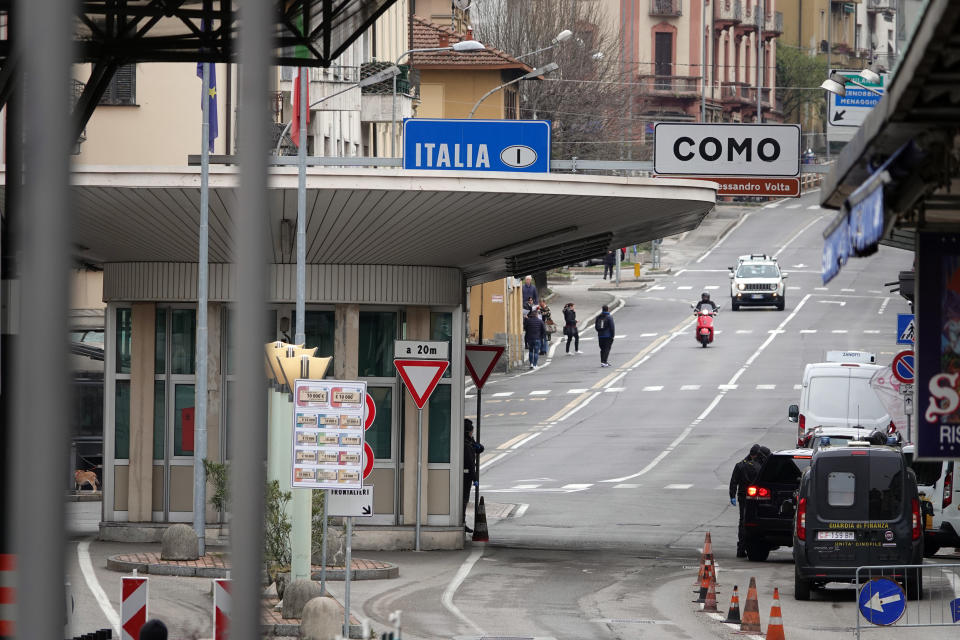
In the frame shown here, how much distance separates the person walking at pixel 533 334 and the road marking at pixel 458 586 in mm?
33045

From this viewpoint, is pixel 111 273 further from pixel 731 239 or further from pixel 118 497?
pixel 731 239

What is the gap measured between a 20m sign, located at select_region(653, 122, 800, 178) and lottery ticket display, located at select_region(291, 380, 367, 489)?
260 inches

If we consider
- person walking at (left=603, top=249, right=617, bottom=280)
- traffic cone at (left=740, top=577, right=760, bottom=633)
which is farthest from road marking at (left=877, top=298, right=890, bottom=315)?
traffic cone at (left=740, top=577, right=760, bottom=633)

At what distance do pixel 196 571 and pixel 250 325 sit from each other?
53.5 feet

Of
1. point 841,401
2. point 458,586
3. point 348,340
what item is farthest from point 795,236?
point 458,586

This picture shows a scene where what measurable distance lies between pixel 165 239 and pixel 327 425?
803 centimetres

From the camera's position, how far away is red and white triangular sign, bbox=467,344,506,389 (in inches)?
962

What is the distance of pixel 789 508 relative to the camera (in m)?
22.2

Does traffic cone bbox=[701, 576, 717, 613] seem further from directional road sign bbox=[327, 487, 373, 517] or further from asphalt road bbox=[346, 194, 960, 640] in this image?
directional road sign bbox=[327, 487, 373, 517]

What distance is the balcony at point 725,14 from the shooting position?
391 feet

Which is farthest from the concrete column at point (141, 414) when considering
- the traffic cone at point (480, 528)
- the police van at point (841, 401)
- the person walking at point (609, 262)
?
the person walking at point (609, 262)

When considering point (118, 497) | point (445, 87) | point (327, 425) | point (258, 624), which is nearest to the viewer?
point (258, 624)

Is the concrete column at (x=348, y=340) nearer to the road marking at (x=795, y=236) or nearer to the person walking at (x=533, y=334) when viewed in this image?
the person walking at (x=533, y=334)

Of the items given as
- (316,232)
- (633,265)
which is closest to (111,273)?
(316,232)
